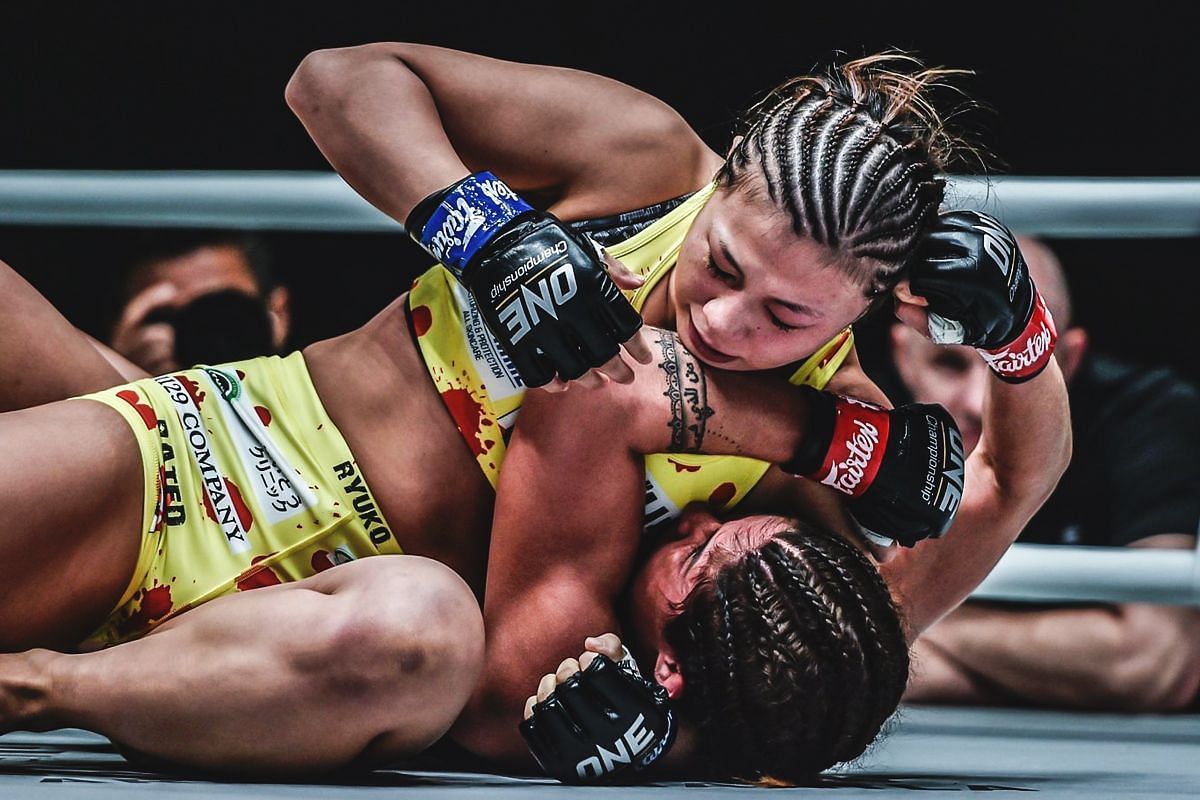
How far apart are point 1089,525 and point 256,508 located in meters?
1.71

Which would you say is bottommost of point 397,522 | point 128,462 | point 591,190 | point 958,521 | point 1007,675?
point 1007,675

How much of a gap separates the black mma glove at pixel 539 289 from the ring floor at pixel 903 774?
0.33m

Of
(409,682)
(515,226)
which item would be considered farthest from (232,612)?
(515,226)

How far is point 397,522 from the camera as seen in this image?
122cm

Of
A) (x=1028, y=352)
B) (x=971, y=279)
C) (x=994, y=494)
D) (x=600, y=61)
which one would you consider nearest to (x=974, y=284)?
(x=971, y=279)

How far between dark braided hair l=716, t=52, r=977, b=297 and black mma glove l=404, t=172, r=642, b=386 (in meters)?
0.17

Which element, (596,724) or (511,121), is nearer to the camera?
(596,724)

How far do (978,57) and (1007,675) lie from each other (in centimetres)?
105

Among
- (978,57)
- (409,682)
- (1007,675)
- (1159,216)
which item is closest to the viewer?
(409,682)

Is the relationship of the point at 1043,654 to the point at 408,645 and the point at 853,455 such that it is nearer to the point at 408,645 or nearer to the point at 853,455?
the point at 853,455

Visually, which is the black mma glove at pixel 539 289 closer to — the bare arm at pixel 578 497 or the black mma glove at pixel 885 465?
the bare arm at pixel 578 497

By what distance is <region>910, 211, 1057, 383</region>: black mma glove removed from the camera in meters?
1.13

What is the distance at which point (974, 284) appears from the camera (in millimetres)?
1128

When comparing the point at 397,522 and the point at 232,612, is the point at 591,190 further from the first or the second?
the point at 232,612
